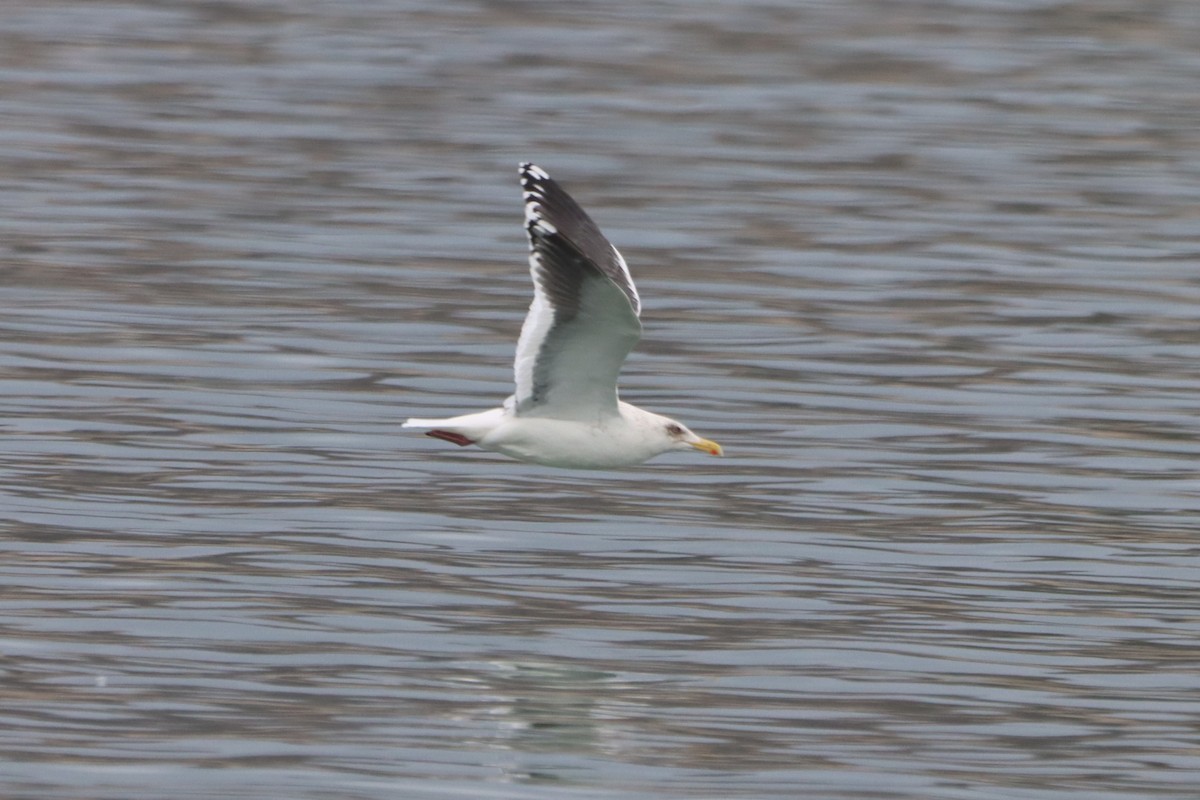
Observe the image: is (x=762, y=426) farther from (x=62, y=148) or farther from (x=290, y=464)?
(x=62, y=148)

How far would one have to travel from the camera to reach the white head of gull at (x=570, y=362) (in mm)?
11008

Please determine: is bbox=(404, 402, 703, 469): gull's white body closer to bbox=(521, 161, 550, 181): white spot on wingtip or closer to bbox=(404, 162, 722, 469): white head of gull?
bbox=(404, 162, 722, 469): white head of gull

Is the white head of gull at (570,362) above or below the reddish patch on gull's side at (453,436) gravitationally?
above

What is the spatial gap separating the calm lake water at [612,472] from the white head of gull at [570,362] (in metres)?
0.69

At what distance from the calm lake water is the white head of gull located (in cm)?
69

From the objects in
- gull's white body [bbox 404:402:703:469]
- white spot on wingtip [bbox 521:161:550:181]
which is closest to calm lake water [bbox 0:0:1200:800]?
gull's white body [bbox 404:402:703:469]

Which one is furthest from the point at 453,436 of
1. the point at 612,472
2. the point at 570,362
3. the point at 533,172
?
the point at 612,472

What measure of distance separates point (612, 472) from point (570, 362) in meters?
3.07

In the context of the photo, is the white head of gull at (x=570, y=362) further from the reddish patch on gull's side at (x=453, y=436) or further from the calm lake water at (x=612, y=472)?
the calm lake water at (x=612, y=472)

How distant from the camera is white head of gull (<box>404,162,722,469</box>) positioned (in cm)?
1101

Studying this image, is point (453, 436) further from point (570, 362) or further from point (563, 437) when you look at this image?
point (570, 362)

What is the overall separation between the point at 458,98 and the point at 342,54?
264 cm

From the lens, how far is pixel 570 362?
1158cm

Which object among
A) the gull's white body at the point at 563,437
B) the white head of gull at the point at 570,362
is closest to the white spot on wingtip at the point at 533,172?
the white head of gull at the point at 570,362
